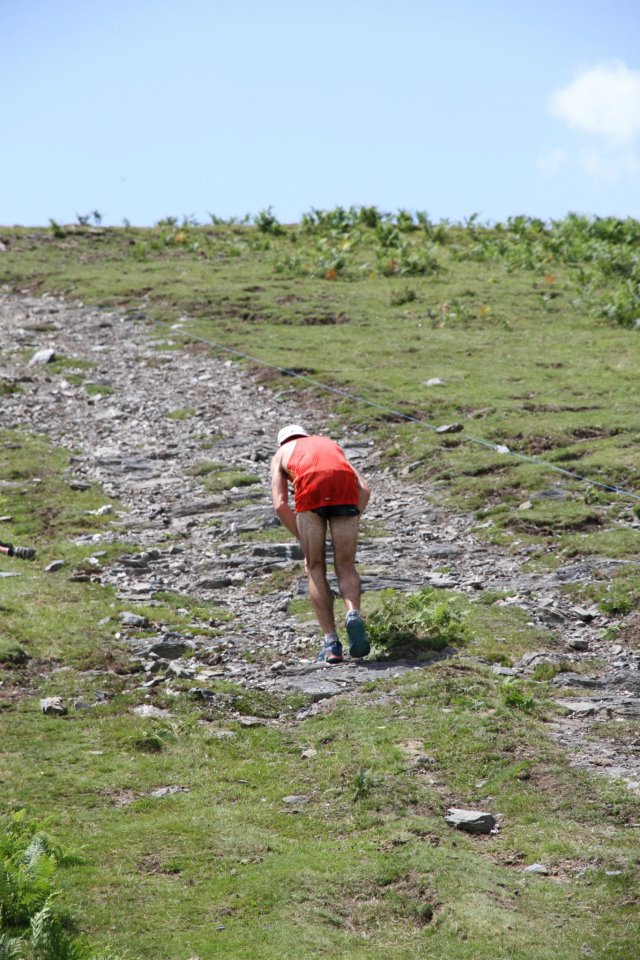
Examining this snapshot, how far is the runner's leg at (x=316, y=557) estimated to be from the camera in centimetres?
1208

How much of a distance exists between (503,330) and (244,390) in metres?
8.45

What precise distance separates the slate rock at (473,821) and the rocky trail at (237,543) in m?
1.16

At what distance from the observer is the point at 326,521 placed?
1232 cm

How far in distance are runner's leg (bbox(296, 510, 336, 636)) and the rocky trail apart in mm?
636

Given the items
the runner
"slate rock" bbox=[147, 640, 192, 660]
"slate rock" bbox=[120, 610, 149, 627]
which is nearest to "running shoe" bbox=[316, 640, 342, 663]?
the runner

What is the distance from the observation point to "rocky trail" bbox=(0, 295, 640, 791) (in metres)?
11.5

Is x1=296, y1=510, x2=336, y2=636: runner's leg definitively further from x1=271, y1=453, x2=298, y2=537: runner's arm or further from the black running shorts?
x1=271, y1=453, x2=298, y2=537: runner's arm

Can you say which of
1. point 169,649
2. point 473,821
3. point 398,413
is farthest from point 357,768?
point 398,413

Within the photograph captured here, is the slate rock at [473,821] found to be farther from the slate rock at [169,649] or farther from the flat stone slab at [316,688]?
the slate rock at [169,649]

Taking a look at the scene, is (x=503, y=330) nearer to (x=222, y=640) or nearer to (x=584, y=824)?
(x=222, y=640)

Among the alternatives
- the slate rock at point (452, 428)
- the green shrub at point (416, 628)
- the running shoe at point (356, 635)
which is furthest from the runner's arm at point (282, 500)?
the slate rock at point (452, 428)

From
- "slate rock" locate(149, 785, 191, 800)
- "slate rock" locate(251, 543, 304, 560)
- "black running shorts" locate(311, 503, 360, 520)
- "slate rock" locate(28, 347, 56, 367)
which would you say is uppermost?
"slate rock" locate(28, 347, 56, 367)

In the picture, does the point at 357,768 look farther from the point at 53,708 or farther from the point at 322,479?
the point at 322,479

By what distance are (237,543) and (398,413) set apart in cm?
691
